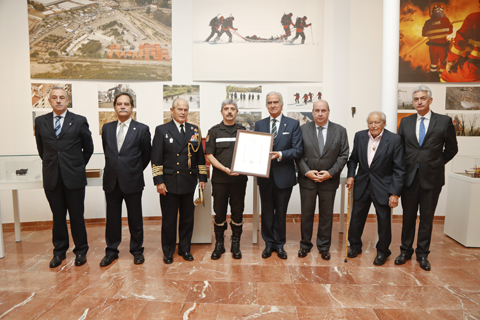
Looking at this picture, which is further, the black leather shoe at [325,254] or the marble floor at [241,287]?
the black leather shoe at [325,254]

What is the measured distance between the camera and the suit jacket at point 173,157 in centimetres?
361

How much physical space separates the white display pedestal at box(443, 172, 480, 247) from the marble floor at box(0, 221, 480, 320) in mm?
231

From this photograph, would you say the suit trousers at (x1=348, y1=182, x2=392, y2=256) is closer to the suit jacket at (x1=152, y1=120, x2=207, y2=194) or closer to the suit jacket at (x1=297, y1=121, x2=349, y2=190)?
the suit jacket at (x1=297, y1=121, x2=349, y2=190)

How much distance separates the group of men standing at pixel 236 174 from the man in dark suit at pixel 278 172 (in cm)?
1

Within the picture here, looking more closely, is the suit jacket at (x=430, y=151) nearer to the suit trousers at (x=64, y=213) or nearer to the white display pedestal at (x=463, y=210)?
the white display pedestal at (x=463, y=210)

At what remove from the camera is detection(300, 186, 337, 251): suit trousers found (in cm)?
388

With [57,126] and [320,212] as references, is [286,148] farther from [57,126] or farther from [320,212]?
[57,126]

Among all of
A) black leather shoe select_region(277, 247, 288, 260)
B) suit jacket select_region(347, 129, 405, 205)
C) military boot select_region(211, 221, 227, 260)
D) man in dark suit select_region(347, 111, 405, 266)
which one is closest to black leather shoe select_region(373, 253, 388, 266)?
man in dark suit select_region(347, 111, 405, 266)

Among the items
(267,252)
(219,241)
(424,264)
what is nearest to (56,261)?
(219,241)

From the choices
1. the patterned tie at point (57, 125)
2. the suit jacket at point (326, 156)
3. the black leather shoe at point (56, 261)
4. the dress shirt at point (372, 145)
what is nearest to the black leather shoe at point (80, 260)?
the black leather shoe at point (56, 261)

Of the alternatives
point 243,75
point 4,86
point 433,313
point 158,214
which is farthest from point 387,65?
point 4,86

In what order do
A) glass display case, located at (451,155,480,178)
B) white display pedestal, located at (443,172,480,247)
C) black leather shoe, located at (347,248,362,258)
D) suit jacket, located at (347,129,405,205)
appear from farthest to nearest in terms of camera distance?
glass display case, located at (451,155,480,178) < white display pedestal, located at (443,172,480,247) < black leather shoe, located at (347,248,362,258) < suit jacket, located at (347,129,405,205)

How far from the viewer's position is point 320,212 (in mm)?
3953

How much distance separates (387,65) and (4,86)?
20.1ft
